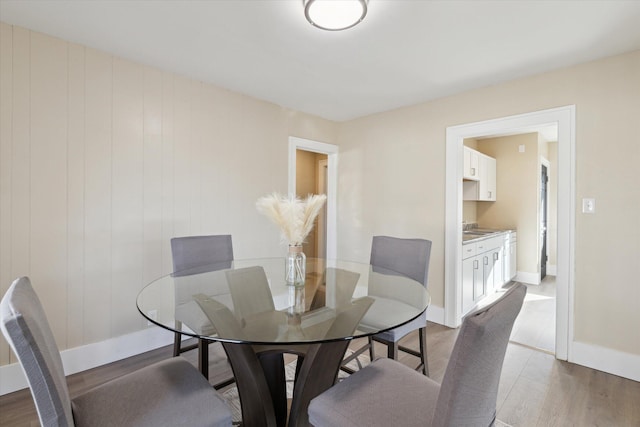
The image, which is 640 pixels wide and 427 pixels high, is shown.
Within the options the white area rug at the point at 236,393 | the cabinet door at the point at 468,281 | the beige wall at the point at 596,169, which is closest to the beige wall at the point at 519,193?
the cabinet door at the point at 468,281

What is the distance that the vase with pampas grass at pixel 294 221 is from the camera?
6.02 ft

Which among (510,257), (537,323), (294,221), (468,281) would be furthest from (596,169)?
(510,257)

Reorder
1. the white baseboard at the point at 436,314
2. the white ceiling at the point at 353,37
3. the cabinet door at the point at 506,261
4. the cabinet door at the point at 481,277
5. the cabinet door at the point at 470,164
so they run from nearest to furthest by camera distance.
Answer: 1. the white ceiling at the point at 353,37
2. the white baseboard at the point at 436,314
3. the cabinet door at the point at 481,277
4. the cabinet door at the point at 470,164
5. the cabinet door at the point at 506,261

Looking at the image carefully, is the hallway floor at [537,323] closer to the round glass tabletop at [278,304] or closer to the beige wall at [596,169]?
the beige wall at [596,169]

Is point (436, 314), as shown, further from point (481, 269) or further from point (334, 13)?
point (334, 13)

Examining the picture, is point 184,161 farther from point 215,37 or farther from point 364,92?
point 364,92

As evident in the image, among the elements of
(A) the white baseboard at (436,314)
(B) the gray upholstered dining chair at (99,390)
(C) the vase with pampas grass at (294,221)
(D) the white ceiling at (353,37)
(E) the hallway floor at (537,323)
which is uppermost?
(D) the white ceiling at (353,37)

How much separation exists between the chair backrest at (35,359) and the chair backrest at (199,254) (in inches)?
49.2

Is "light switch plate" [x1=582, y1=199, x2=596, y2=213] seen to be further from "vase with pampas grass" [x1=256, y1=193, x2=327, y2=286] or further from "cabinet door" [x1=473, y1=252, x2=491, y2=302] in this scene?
"vase with pampas grass" [x1=256, y1=193, x2=327, y2=286]

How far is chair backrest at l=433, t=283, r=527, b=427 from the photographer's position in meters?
0.84

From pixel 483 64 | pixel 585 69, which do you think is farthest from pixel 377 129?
pixel 585 69

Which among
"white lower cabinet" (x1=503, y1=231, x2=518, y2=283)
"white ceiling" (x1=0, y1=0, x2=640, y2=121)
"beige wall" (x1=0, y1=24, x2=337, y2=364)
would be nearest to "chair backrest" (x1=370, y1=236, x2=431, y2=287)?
"white ceiling" (x1=0, y1=0, x2=640, y2=121)

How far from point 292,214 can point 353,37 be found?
4.07 ft

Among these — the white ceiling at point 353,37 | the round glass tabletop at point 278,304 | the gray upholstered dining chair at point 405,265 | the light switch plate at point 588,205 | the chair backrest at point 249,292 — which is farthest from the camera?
the light switch plate at point 588,205
